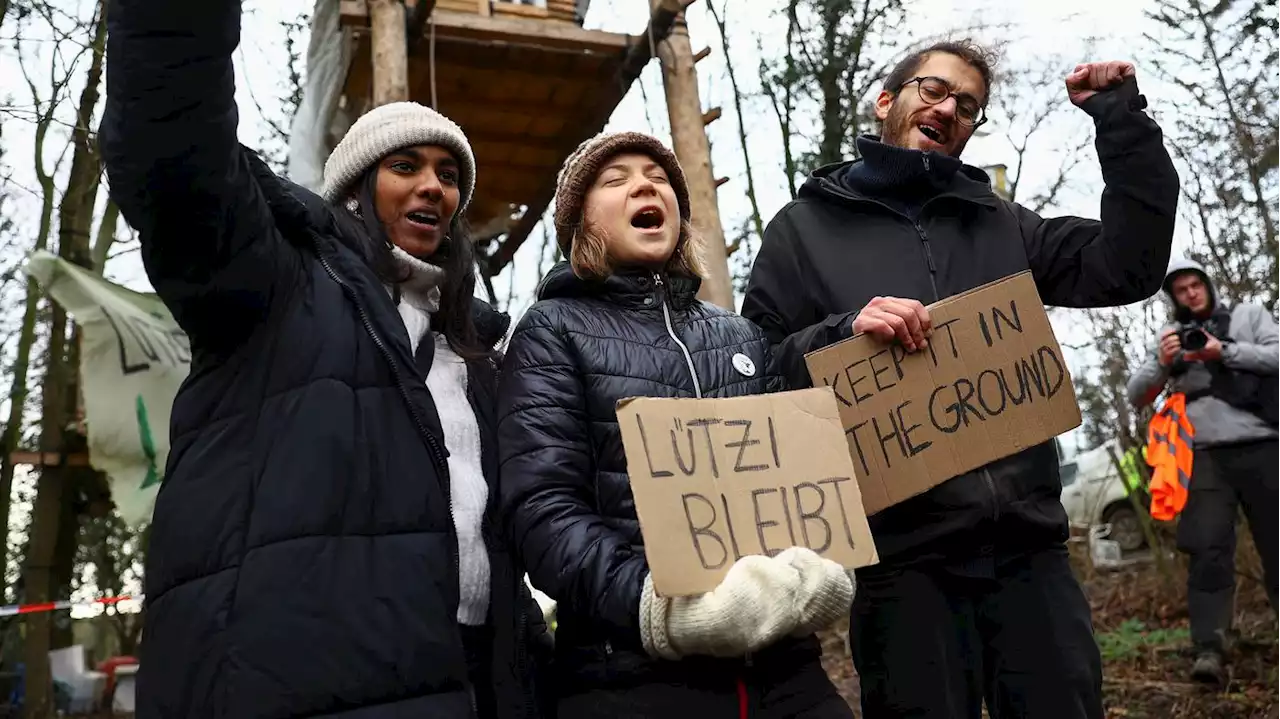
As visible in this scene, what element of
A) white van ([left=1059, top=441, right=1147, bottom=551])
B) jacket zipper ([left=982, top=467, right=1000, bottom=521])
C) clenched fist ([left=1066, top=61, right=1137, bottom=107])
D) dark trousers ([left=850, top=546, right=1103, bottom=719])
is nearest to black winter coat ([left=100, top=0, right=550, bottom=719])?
dark trousers ([left=850, top=546, right=1103, bottom=719])

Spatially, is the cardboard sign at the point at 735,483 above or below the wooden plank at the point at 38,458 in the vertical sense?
below

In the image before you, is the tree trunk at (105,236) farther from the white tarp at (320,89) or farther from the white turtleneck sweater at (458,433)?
the white turtleneck sweater at (458,433)

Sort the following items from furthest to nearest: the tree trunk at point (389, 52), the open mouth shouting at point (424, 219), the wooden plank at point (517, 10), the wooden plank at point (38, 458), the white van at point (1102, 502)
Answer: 1. the white van at point (1102, 502)
2. the wooden plank at point (38, 458)
3. the wooden plank at point (517, 10)
4. the tree trunk at point (389, 52)
5. the open mouth shouting at point (424, 219)

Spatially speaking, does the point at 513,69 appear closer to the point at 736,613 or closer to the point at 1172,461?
the point at 1172,461

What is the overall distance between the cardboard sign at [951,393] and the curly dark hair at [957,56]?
2.02ft

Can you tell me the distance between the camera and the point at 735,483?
179 cm

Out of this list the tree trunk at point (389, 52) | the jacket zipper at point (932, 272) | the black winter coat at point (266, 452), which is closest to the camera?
the black winter coat at point (266, 452)

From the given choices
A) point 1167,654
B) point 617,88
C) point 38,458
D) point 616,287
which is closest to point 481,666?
point 616,287

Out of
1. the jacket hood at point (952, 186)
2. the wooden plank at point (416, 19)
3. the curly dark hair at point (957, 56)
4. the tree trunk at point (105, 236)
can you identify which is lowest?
the jacket hood at point (952, 186)

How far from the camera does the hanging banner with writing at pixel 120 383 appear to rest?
6.50 metres

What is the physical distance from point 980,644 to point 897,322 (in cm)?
71

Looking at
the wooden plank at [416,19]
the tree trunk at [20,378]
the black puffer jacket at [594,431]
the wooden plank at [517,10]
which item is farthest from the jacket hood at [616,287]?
the tree trunk at [20,378]

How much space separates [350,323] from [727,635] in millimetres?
870

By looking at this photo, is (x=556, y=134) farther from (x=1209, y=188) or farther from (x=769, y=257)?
(x=769, y=257)
